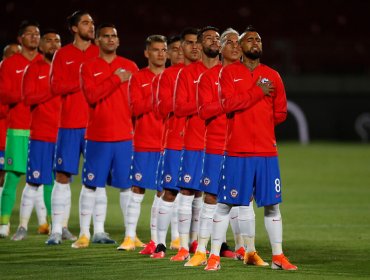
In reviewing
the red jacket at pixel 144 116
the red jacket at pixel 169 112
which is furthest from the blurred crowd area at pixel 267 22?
the red jacket at pixel 169 112

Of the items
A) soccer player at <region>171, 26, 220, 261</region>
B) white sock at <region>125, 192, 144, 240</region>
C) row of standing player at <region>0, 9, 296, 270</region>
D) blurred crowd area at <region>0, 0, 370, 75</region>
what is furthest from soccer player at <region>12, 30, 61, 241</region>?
blurred crowd area at <region>0, 0, 370, 75</region>

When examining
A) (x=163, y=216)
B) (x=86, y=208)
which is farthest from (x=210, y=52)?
(x=86, y=208)

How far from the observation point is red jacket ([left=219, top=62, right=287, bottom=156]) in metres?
8.08

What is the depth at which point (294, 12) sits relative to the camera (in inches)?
1133

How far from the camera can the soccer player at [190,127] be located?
8891 mm

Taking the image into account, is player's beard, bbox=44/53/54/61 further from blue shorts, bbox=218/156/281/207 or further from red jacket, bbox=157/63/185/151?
blue shorts, bbox=218/156/281/207

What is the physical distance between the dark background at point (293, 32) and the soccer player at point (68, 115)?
43.7 ft

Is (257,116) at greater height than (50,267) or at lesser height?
greater

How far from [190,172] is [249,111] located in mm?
1047

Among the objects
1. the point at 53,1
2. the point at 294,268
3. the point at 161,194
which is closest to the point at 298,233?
the point at 161,194

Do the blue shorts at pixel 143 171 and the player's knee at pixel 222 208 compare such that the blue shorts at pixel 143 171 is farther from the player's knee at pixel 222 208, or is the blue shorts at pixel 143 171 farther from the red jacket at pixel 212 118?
the player's knee at pixel 222 208

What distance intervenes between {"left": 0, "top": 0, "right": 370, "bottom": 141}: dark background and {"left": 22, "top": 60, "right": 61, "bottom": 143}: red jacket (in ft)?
42.2

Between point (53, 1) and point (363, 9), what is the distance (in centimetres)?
887

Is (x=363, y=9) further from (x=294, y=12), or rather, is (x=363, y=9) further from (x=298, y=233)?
(x=298, y=233)
